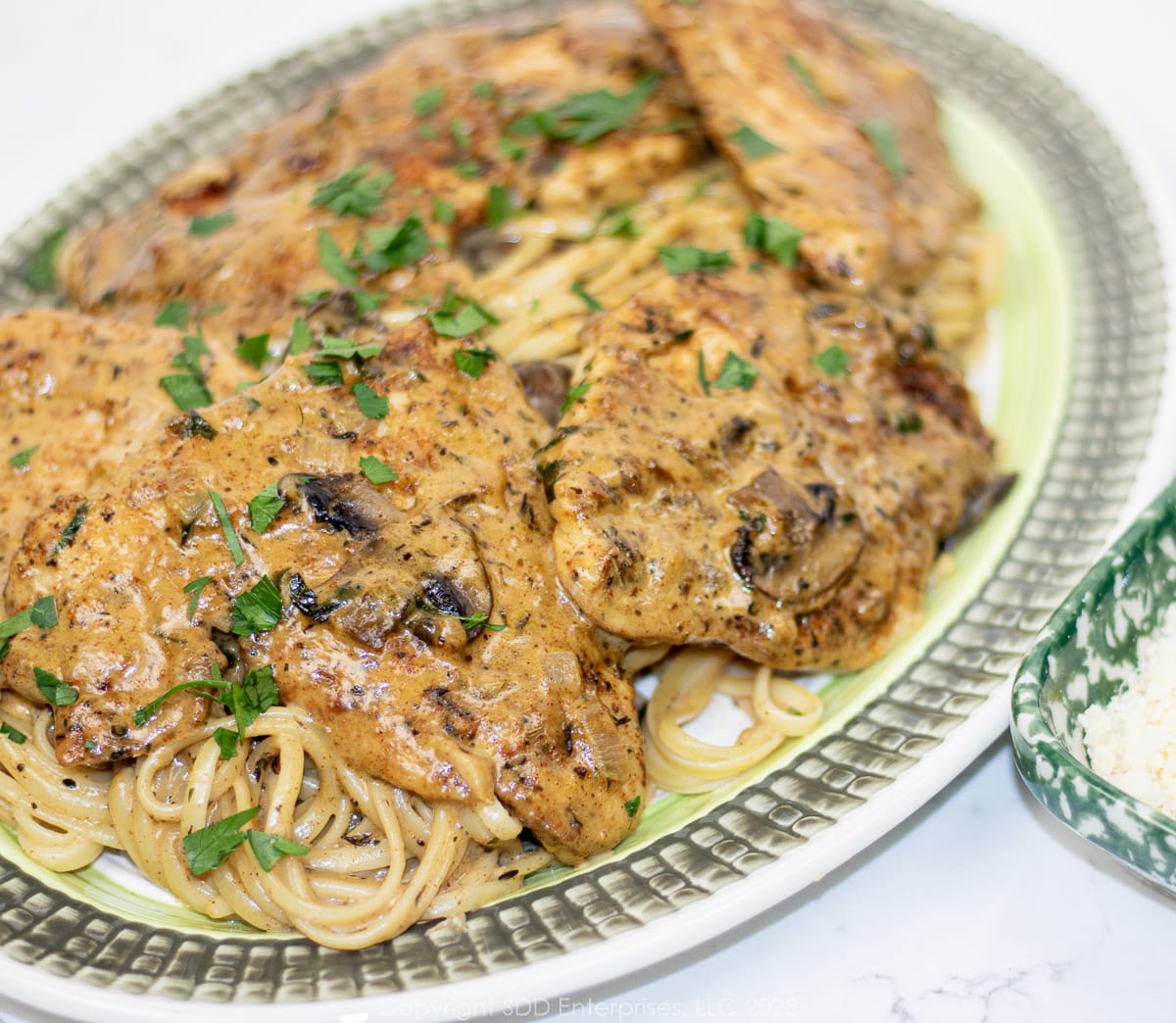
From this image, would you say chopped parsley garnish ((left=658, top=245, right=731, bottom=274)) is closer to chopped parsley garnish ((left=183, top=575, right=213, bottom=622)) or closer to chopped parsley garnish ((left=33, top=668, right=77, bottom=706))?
chopped parsley garnish ((left=183, top=575, right=213, bottom=622))


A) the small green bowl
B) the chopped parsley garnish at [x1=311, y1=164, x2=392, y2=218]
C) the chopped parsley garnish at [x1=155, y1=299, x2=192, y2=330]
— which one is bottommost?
the small green bowl

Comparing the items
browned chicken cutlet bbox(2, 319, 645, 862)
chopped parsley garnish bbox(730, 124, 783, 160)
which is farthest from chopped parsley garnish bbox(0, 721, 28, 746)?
chopped parsley garnish bbox(730, 124, 783, 160)

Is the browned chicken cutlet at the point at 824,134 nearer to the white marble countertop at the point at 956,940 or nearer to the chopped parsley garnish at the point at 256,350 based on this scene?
the white marble countertop at the point at 956,940

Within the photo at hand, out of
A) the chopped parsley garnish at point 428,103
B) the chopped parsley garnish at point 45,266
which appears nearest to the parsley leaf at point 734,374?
the chopped parsley garnish at point 428,103

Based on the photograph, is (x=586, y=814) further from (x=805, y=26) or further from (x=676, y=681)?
(x=805, y=26)

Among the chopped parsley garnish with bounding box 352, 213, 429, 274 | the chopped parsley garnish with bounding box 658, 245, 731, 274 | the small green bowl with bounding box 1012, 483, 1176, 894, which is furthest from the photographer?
the chopped parsley garnish with bounding box 658, 245, 731, 274

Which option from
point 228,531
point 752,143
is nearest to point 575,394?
point 228,531
